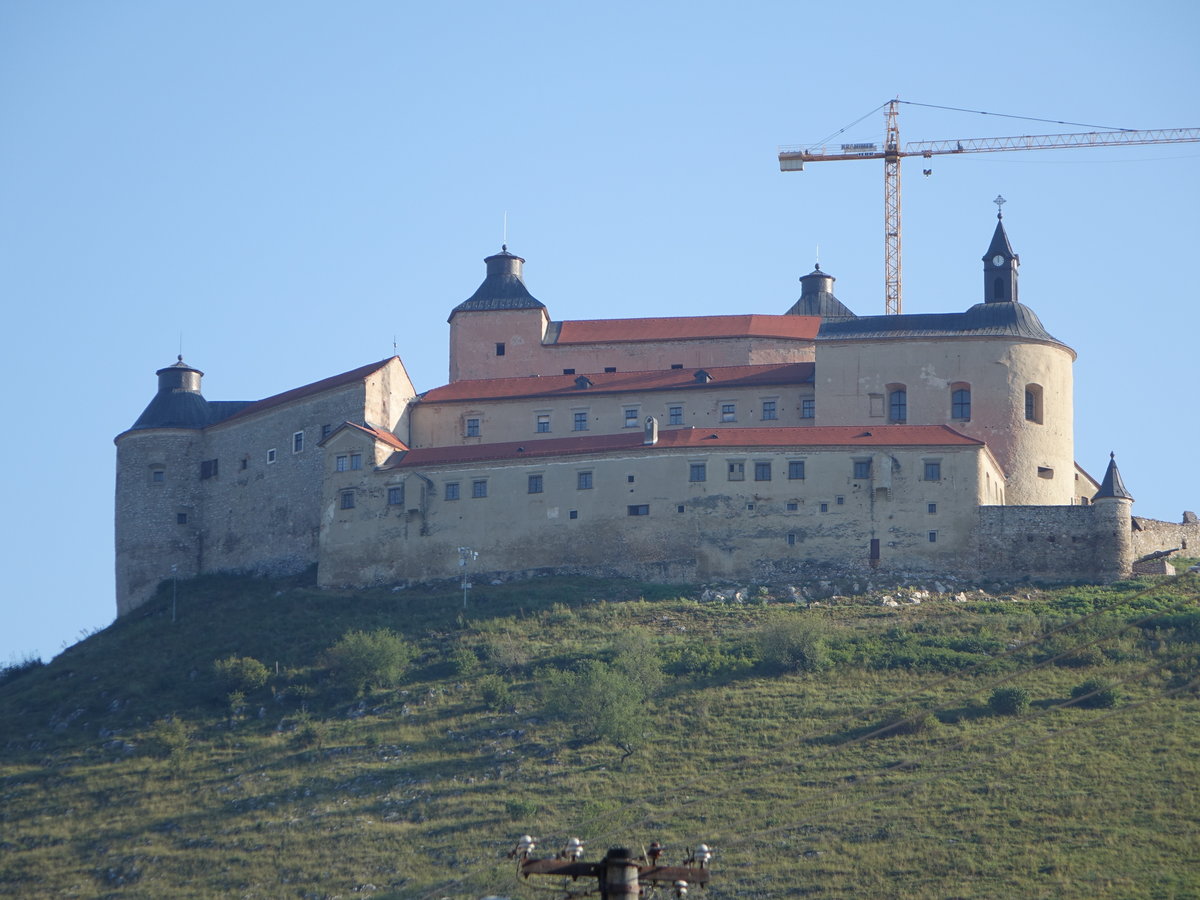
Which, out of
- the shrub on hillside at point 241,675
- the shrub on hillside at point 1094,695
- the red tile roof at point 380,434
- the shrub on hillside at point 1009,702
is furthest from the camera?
the red tile roof at point 380,434

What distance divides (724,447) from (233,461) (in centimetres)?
2178

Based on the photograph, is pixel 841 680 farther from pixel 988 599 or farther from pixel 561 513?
pixel 561 513

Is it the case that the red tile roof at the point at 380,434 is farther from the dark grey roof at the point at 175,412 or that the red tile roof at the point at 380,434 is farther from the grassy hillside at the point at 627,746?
the dark grey roof at the point at 175,412

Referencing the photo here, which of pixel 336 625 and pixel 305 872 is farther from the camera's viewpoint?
pixel 336 625

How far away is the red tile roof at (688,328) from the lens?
84.7 metres

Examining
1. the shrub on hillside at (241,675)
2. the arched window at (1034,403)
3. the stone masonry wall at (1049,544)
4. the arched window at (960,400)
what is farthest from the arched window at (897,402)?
the shrub on hillside at (241,675)

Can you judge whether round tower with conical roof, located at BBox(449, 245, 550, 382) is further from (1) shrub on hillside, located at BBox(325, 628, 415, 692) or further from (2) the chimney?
(1) shrub on hillside, located at BBox(325, 628, 415, 692)

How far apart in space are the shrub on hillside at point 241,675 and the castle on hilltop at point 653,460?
7637 millimetres

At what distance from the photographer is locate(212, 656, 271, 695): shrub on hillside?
218 feet

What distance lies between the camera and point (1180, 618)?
6625 centimetres

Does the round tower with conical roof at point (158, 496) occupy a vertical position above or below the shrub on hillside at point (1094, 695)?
above

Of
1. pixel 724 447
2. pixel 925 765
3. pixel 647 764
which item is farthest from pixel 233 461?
pixel 925 765

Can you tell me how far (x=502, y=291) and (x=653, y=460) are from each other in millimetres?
18509

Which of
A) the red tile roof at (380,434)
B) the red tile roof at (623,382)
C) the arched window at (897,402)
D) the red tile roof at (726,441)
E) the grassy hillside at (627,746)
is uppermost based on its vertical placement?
the red tile roof at (623,382)
